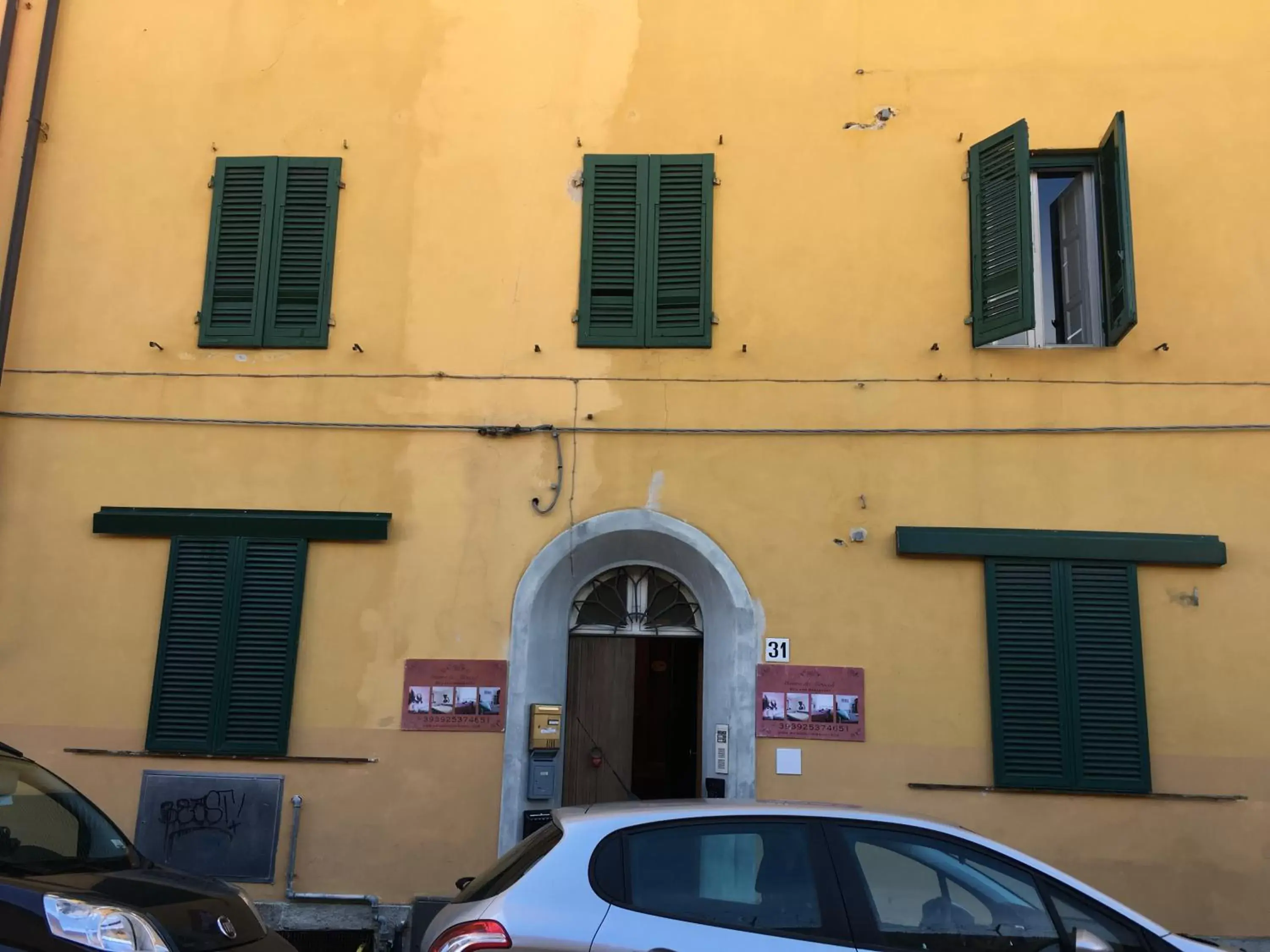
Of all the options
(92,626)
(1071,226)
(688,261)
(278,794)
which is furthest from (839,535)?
(92,626)

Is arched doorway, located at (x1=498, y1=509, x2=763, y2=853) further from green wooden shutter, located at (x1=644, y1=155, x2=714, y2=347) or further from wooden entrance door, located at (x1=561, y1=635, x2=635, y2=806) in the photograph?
green wooden shutter, located at (x1=644, y1=155, x2=714, y2=347)

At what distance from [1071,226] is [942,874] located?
6203 mm

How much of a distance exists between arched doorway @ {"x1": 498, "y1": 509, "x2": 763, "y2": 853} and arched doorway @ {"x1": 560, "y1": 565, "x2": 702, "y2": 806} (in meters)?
0.18

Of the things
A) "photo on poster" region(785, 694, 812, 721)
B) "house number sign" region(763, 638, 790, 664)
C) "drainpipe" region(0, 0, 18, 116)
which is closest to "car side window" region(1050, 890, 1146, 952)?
"photo on poster" region(785, 694, 812, 721)

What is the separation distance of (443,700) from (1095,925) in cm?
509

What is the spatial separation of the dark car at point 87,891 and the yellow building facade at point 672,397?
8.41 feet

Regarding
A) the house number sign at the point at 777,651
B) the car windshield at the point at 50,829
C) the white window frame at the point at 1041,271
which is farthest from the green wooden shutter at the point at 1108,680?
the car windshield at the point at 50,829

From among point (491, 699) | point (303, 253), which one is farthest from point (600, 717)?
point (303, 253)

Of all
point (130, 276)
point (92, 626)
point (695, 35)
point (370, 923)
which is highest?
point (695, 35)

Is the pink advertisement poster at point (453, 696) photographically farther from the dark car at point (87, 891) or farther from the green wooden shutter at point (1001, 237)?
the green wooden shutter at point (1001, 237)

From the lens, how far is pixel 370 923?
761 cm

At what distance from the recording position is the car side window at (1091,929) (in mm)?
3977

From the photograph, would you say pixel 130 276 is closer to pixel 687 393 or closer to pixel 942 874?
pixel 687 393

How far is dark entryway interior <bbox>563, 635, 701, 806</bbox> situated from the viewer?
342 inches
